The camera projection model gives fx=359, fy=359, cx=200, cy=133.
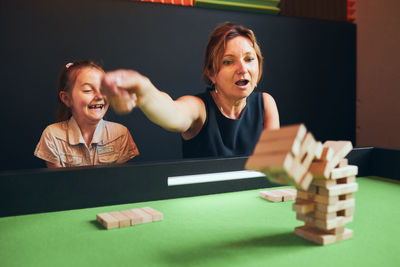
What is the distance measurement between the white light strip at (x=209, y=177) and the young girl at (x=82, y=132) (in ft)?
3.38

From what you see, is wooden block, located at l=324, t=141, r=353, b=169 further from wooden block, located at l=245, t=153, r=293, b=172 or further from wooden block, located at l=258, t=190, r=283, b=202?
wooden block, located at l=258, t=190, r=283, b=202

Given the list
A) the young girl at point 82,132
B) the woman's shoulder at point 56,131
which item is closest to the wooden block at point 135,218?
the young girl at point 82,132

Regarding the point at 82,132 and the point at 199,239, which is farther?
→ the point at 82,132

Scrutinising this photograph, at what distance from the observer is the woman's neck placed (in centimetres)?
204

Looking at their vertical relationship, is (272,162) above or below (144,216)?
above

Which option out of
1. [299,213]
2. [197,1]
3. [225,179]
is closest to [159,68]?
[197,1]

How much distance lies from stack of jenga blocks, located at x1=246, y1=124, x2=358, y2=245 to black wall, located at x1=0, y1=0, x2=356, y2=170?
2.22m

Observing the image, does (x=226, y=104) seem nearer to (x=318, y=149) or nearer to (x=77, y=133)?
(x=77, y=133)

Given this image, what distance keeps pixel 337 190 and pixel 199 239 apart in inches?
15.0

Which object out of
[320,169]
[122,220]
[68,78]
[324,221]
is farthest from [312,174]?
[68,78]

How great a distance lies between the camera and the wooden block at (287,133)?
0.81m

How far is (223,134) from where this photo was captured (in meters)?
2.01

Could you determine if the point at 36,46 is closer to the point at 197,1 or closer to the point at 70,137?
the point at 70,137

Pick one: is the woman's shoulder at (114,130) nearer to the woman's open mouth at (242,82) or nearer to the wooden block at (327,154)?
the woman's open mouth at (242,82)
